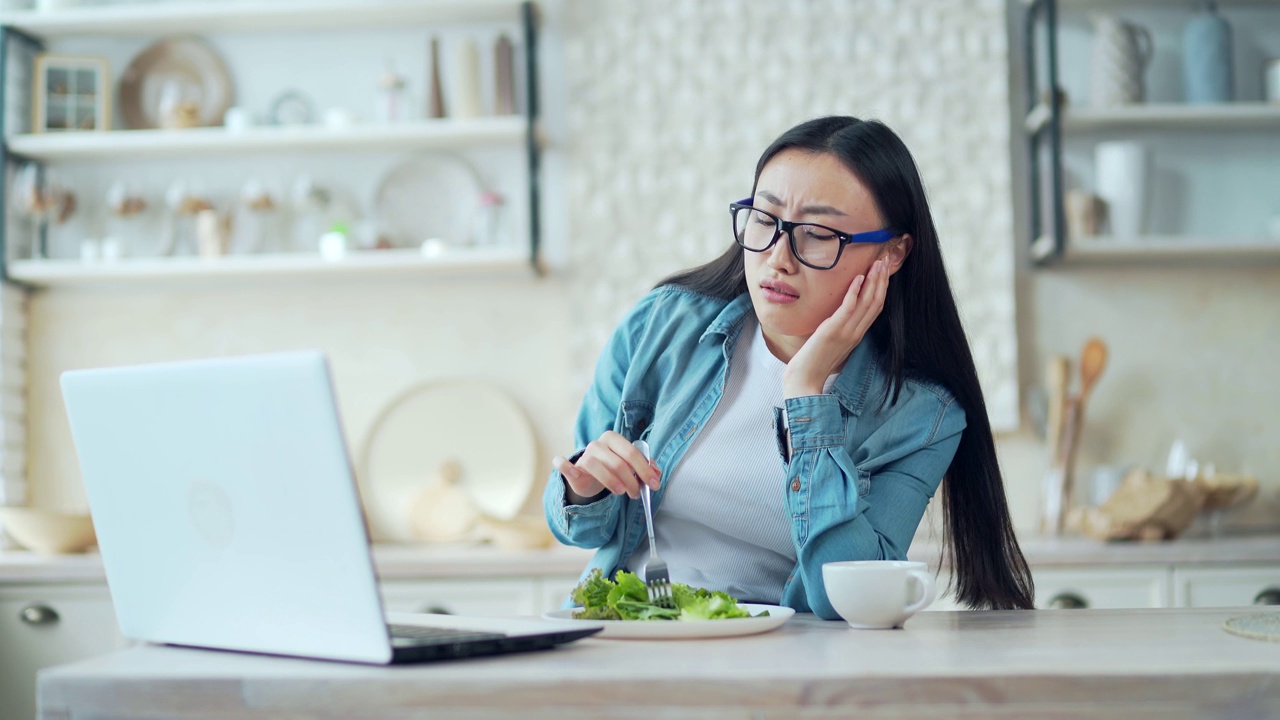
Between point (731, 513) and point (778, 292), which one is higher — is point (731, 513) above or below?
below

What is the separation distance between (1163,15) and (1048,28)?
522mm

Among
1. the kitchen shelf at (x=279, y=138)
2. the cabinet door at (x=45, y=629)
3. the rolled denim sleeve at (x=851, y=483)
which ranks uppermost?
the kitchen shelf at (x=279, y=138)

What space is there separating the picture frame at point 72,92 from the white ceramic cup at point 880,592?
285 cm

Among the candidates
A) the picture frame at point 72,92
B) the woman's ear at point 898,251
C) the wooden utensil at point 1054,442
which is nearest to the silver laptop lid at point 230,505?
the woman's ear at point 898,251

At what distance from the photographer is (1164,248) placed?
2988 mm

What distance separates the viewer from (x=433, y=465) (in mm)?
3234

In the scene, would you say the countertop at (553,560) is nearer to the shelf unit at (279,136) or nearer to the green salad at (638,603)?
the shelf unit at (279,136)

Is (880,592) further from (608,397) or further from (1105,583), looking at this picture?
(1105,583)

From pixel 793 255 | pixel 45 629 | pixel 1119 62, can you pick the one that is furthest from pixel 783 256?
pixel 45 629

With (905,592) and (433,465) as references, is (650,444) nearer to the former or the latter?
(905,592)

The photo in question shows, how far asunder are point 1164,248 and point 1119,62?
0.52m

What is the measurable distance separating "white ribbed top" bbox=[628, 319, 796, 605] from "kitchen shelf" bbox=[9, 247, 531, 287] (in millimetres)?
1535

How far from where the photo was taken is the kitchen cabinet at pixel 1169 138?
3.19 metres

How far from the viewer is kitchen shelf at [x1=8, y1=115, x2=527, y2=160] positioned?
311 centimetres
